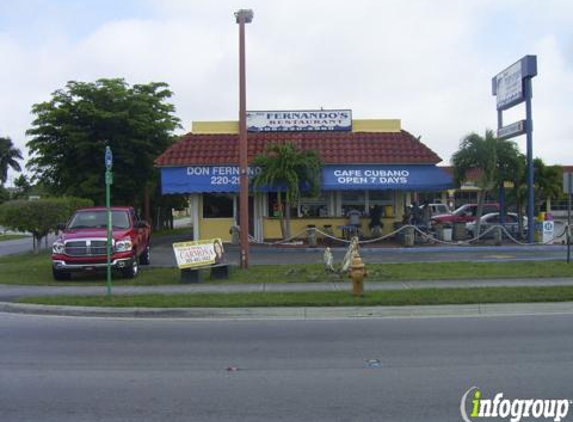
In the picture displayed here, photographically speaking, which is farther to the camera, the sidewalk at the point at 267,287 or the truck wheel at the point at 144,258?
the truck wheel at the point at 144,258

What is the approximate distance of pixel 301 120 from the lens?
2652 cm

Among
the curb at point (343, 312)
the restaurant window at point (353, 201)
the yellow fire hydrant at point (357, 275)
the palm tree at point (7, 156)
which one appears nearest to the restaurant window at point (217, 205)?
the restaurant window at point (353, 201)

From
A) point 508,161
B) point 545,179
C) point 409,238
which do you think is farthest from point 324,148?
point 545,179

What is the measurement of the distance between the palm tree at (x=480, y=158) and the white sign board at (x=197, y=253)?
1222 cm

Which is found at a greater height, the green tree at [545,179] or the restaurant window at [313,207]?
the green tree at [545,179]

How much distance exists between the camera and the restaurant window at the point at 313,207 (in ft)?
84.5

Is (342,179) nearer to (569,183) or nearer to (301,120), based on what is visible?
(301,120)

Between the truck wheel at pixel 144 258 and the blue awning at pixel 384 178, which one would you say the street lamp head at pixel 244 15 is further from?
the blue awning at pixel 384 178

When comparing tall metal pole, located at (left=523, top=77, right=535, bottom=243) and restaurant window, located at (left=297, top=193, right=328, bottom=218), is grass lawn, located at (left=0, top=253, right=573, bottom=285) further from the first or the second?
restaurant window, located at (left=297, top=193, right=328, bottom=218)

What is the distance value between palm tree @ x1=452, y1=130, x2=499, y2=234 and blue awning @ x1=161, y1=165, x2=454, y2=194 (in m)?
0.86

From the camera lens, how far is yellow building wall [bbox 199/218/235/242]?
83.9ft

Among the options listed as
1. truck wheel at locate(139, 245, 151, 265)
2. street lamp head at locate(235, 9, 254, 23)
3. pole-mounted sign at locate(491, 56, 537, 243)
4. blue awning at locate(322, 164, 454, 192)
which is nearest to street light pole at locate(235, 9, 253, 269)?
street lamp head at locate(235, 9, 254, 23)

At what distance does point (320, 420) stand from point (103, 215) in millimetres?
12948

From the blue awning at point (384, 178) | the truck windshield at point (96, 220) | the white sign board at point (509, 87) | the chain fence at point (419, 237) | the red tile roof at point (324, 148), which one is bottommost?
the chain fence at point (419, 237)
